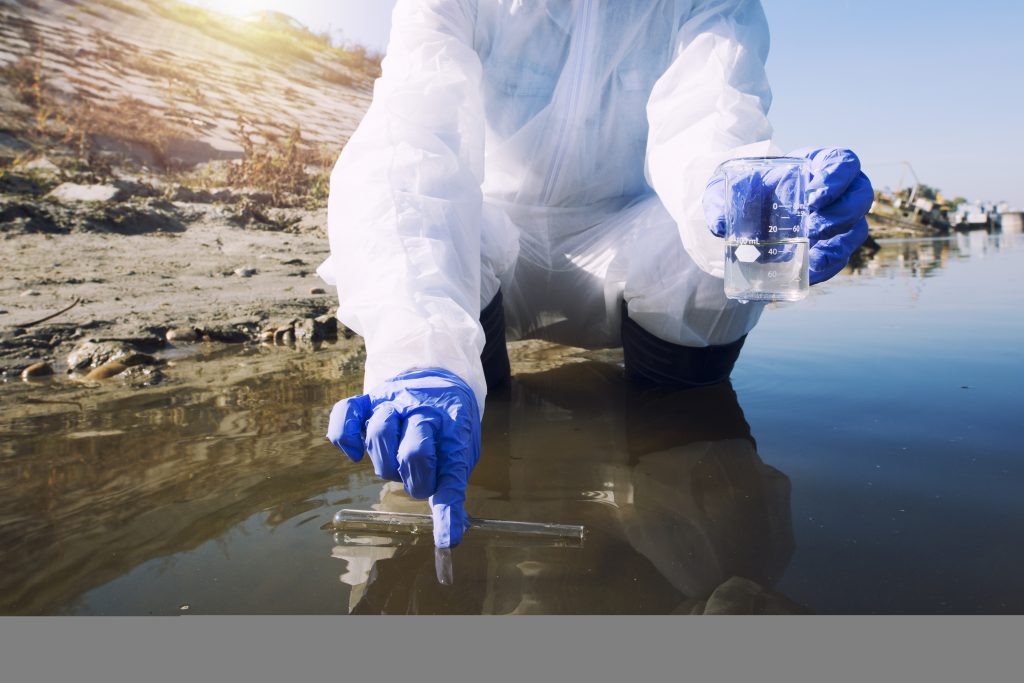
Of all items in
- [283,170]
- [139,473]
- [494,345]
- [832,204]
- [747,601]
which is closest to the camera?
[747,601]

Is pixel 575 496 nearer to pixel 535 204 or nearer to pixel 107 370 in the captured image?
pixel 535 204

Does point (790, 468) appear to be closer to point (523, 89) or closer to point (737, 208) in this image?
point (737, 208)

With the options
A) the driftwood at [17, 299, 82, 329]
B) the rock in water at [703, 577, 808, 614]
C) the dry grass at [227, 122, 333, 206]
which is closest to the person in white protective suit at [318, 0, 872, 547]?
the rock in water at [703, 577, 808, 614]

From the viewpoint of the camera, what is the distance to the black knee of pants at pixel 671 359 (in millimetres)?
1929

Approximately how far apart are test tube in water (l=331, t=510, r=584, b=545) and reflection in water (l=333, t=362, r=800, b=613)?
0.03 metres

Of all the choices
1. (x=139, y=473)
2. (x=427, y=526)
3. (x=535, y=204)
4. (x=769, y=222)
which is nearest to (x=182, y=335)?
(x=139, y=473)

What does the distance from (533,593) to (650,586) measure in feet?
0.51

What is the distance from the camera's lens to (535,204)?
1.98 meters

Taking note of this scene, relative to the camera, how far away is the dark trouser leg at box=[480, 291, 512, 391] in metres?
1.78

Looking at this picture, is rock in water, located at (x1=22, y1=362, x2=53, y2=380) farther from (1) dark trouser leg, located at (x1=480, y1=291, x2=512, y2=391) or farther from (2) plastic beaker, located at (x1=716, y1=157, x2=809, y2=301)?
(2) plastic beaker, located at (x1=716, y1=157, x2=809, y2=301)

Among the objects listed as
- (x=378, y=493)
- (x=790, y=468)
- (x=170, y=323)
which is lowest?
(x=170, y=323)

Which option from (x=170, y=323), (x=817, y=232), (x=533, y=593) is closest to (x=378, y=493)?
(x=533, y=593)

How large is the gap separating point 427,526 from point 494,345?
0.85 meters

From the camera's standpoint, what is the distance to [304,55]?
884 centimetres
